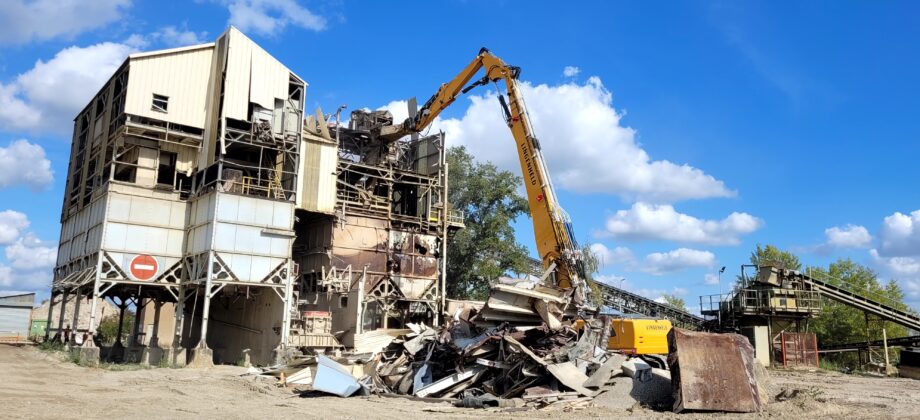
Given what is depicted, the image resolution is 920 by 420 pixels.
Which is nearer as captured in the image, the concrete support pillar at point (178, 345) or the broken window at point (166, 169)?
the concrete support pillar at point (178, 345)

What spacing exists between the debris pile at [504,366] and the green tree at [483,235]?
30595 mm

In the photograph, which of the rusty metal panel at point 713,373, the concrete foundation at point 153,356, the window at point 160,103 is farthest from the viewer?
the window at point 160,103

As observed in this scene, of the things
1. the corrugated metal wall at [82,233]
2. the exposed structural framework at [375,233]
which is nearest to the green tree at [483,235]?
the exposed structural framework at [375,233]

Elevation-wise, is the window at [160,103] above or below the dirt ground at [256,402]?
above

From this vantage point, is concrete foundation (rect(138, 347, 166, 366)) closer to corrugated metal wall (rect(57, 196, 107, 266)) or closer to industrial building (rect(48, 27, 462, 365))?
industrial building (rect(48, 27, 462, 365))

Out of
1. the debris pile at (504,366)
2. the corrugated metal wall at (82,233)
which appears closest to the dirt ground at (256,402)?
the debris pile at (504,366)

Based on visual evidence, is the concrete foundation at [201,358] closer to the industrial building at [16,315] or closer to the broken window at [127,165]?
the broken window at [127,165]

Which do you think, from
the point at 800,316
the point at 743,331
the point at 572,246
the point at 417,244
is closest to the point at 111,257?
the point at 417,244

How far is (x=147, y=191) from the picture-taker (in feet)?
96.4

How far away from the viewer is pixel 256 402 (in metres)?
15.7

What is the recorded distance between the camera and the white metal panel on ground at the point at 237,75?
29422 millimetres

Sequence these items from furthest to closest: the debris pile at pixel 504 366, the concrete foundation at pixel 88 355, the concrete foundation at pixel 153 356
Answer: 1. the concrete foundation at pixel 153 356
2. the concrete foundation at pixel 88 355
3. the debris pile at pixel 504 366

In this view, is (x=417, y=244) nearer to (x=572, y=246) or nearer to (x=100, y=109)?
(x=572, y=246)

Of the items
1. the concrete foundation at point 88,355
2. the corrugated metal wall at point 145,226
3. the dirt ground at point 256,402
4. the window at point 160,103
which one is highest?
the window at point 160,103
